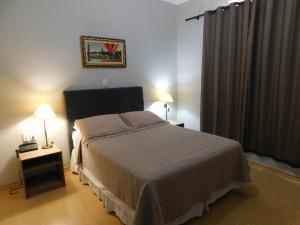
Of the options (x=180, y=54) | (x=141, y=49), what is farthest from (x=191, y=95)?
(x=141, y=49)

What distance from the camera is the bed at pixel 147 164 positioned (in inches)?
63.5

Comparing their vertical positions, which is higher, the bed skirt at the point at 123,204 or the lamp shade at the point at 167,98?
the lamp shade at the point at 167,98

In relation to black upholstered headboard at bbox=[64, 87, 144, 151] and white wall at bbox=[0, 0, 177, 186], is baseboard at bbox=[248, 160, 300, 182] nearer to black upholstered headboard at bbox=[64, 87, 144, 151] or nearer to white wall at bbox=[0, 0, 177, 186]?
black upholstered headboard at bbox=[64, 87, 144, 151]

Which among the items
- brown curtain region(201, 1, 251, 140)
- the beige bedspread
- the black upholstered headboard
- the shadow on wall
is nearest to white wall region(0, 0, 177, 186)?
the shadow on wall

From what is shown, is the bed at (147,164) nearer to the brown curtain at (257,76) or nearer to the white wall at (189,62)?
the brown curtain at (257,76)

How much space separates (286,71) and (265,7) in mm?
928

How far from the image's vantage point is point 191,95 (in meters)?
4.09

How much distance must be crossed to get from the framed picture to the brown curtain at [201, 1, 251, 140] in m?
1.48

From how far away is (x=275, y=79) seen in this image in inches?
107

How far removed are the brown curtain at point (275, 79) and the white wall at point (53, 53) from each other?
1839 mm

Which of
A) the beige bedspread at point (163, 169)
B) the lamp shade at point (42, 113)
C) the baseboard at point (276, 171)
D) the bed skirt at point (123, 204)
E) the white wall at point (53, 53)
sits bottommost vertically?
the baseboard at point (276, 171)

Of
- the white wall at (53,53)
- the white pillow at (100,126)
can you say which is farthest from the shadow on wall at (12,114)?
the white pillow at (100,126)

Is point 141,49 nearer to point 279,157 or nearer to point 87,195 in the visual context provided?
point 87,195

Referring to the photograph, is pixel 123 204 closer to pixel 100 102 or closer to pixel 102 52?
pixel 100 102
